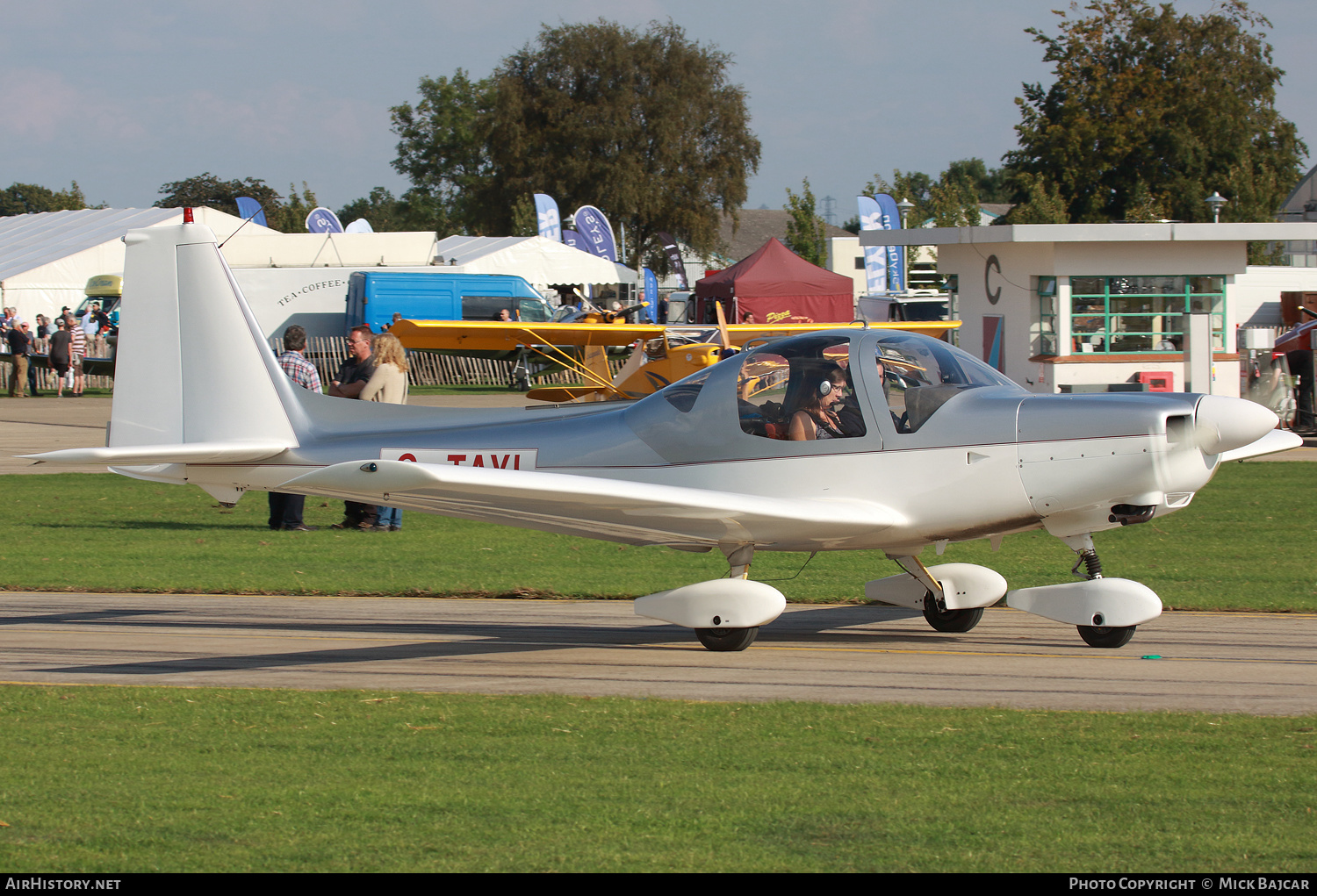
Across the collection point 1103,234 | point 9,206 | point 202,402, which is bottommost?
point 202,402

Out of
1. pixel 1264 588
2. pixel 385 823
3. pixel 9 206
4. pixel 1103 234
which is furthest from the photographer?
pixel 9 206

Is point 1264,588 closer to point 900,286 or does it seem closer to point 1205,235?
point 1205,235

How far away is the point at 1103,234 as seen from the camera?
927 inches

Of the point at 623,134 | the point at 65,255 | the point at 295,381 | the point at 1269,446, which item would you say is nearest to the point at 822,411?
the point at 1269,446

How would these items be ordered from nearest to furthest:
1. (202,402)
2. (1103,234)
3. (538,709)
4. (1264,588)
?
(538,709)
(202,402)
(1264,588)
(1103,234)

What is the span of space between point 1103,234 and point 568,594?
17099mm

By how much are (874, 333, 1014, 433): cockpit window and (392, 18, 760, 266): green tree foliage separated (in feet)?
216

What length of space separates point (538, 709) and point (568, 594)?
3.62 meters

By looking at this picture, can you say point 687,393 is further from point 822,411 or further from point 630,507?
point 630,507

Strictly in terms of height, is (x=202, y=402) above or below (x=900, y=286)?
below

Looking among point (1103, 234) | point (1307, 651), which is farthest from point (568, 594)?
point (1103, 234)

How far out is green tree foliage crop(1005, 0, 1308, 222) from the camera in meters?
61.5

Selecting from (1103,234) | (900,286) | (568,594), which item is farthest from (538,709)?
(900,286)

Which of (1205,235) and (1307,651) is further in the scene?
(1205,235)
